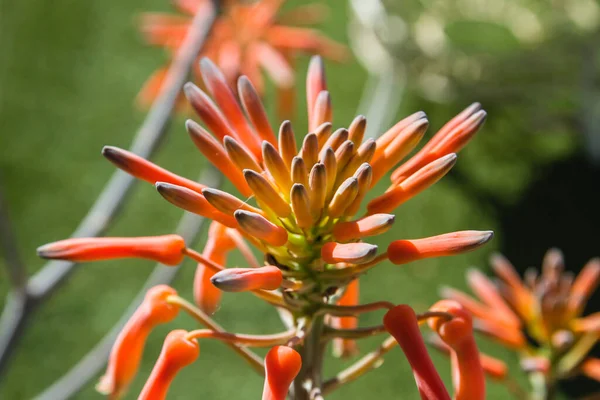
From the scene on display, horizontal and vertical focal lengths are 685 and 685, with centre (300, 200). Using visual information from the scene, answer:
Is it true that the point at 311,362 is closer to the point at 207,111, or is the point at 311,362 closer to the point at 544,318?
the point at 207,111

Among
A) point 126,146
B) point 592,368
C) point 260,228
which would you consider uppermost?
point 260,228

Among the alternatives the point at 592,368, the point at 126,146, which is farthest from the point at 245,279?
the point at 126,146

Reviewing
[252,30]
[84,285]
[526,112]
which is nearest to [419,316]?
[252,30]

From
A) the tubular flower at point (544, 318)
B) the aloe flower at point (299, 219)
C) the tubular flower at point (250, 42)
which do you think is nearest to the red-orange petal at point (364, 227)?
the aloe flower at point (299, 219)

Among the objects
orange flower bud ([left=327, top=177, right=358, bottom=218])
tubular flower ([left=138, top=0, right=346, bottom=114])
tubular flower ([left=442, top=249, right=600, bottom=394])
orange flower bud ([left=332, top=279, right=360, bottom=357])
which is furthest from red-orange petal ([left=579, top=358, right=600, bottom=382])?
tubular flower ([left=138, top=0, right=346, bottom=114])

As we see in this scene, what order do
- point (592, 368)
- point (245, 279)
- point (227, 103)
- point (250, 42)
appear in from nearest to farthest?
point (245, 279) → point (227, 103) → point (592, 368) → point (250, 42)

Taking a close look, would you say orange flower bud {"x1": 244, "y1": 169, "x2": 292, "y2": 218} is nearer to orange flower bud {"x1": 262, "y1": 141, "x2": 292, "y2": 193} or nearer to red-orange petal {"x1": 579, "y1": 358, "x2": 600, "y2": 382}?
orange flower bud {"x1": 262, "y1": 141, "x2": 292, "y2": 193}
